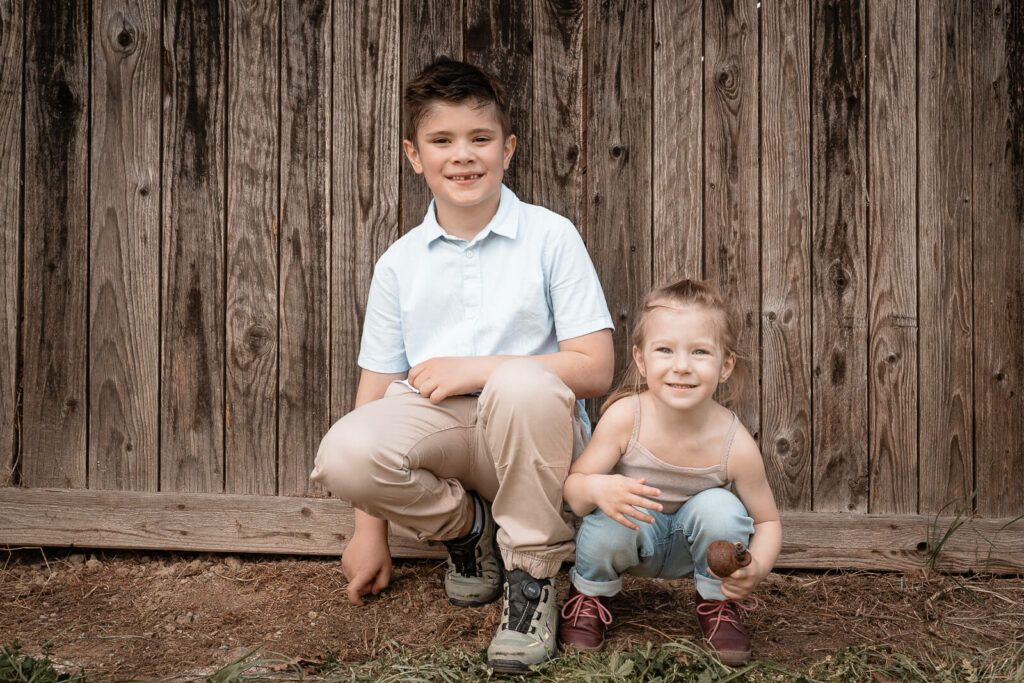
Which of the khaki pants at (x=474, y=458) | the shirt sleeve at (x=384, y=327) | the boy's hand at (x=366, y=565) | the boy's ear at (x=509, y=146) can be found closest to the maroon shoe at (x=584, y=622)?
the khaki pants at (x=474, y=458)

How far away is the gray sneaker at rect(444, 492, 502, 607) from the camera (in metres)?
2.30

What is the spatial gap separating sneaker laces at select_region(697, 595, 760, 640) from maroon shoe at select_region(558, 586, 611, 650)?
23cm

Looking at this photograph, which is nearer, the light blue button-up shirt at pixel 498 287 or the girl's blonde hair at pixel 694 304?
the girl's blonde hair at pixel 694 304

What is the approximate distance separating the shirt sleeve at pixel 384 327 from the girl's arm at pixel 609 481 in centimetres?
66

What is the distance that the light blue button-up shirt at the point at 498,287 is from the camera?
2260mm

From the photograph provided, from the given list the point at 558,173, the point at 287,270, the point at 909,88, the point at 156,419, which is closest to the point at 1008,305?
the point at 909,88

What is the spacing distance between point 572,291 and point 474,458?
51cm

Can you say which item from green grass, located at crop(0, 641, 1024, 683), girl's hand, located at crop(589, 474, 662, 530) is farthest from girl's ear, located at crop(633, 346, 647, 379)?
green grass, located at crop(0, 641, 1024, 683)

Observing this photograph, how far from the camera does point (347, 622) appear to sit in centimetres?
223

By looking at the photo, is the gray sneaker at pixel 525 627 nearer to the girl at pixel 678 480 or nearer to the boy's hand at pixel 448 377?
the girl at pixel 678 480

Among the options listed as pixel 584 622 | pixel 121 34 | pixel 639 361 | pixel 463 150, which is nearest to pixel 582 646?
pixel 584 622

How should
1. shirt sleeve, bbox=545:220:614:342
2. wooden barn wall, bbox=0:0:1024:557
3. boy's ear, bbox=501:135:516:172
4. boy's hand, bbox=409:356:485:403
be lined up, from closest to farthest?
boy's hand, bbox=409:356:485:403 < shirt sleeve, bbox=545:220:614:342 < boy's ear, bbox=501:135:516:172 < wooden barn wall, bbox=0:0:1024:557

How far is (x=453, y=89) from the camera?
2238 millimetres

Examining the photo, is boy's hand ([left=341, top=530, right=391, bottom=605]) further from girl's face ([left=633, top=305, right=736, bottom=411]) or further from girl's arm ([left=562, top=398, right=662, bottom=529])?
girl's face ([left=633, top=305, right=736, bottom=411])
